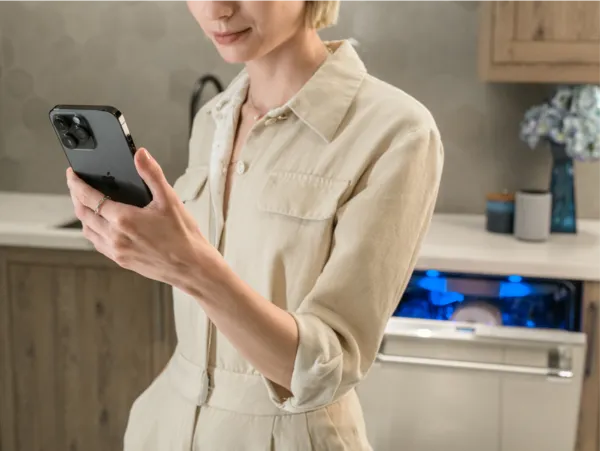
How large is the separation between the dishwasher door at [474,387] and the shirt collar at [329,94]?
925 mm

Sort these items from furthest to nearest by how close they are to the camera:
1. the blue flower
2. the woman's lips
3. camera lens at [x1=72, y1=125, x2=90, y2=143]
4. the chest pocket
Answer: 1. the blue flower
2. the chest pocket
3. the woman's lips
4. camera lens at [x1=72, y1=125, x2=90, y2=143]

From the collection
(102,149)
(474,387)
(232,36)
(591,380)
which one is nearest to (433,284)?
(474,387)

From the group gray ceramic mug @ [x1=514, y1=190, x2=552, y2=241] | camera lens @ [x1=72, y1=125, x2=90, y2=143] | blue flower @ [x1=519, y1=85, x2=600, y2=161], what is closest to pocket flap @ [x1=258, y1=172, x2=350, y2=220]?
camera lens @ [x1=72, y1=125, x2=90, y2=143]

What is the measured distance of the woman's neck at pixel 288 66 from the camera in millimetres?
968

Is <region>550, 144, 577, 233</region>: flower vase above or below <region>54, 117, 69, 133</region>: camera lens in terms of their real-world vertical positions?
below

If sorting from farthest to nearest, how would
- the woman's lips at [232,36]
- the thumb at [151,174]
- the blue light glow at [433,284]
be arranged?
the blue light glow at [433,284] < the woman's lips at [232,36] < the thumb at [151,174]

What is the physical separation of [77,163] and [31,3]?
191cm

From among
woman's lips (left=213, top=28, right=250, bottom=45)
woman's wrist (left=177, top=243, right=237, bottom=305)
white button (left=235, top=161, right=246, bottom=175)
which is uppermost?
woman's lips (left=213, top=28, right=250, bottom=45)

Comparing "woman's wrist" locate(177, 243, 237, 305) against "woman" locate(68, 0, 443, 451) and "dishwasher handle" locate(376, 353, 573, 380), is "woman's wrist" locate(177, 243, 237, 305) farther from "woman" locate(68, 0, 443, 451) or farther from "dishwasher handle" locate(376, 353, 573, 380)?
"dishwasher handle" locate(376, 353, 573, 380)

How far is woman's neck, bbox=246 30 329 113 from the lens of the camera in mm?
968

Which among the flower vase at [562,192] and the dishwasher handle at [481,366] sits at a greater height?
the flower vase at [562,192]

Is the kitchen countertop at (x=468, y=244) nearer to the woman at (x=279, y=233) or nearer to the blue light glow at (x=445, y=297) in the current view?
the blue light glow at (x=445, y=297)

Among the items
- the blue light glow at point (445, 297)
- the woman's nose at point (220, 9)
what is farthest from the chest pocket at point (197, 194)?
the blue light glow at point (445, 297)

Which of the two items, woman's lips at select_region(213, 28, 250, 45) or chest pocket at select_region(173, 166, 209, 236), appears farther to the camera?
chest pocket at select_region(173, 166, 209, 236)
